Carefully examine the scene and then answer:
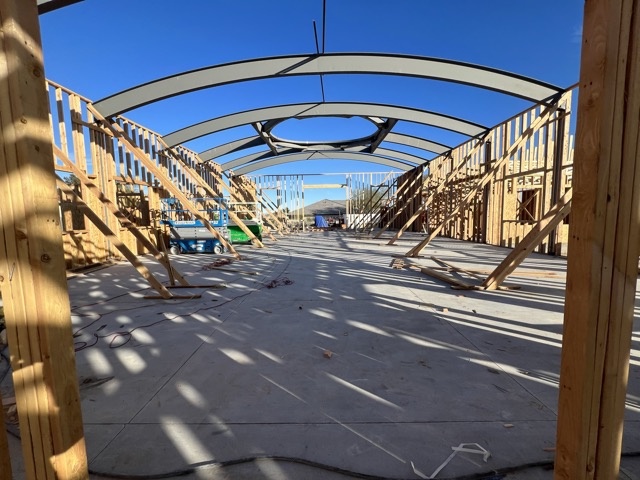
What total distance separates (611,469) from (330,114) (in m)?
10.9

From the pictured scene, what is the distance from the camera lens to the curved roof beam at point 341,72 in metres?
7.09

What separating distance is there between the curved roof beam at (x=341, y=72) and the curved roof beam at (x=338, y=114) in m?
2.65

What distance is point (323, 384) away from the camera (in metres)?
2.49

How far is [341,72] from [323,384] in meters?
7.39

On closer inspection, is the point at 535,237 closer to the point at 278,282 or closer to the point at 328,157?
the point at 278,282

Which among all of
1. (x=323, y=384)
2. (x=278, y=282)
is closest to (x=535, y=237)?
(x=323, y=384)

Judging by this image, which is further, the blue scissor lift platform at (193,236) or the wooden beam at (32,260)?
the blue scissor lift platform at (193,236)

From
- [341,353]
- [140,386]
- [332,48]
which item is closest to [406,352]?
[341,353]

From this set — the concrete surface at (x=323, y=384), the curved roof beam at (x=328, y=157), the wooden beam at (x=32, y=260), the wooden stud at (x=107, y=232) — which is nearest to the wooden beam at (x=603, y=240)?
the concrete surface at (x=323, y=384)

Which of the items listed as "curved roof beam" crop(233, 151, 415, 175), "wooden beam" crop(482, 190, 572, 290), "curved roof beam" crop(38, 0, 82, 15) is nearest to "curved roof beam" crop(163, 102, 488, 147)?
"wooden beam" crop(482, 190, 572, 290)

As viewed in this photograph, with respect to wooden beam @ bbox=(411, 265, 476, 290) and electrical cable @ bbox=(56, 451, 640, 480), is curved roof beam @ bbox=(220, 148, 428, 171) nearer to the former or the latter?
wooden beam @ bbox=(411, 265, 476, 290)

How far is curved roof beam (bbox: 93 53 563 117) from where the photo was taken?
709cm

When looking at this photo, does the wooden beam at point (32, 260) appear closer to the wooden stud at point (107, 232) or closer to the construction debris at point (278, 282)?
the wooden stud at point (107, 232)

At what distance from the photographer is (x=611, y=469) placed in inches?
48.8
